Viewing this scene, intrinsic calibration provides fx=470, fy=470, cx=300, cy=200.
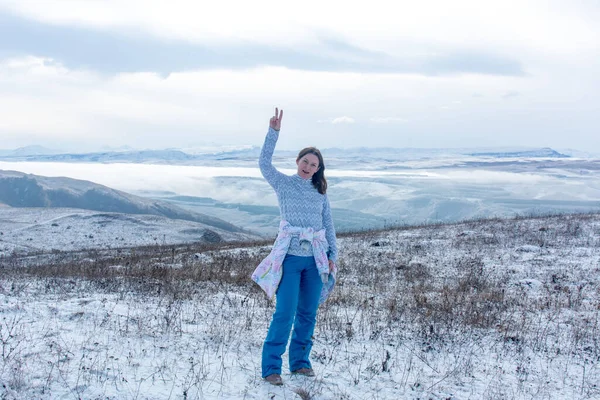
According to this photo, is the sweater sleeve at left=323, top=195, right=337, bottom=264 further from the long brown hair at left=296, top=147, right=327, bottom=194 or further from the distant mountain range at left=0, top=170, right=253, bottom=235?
the distant mountain range at left=0, top=170, right=253, bottom=235

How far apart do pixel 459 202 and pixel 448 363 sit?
93534 millimetres

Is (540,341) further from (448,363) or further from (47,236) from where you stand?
(47,236)

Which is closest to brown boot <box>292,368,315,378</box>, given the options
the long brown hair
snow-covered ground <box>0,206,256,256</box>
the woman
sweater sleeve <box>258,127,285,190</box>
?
the woman

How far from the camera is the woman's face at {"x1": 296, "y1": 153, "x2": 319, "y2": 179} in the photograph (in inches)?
185

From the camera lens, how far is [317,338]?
20.2ft

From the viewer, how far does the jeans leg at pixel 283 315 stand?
4555 millimetres

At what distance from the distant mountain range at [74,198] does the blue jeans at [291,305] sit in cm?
8623

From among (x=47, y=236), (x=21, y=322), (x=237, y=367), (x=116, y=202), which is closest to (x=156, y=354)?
(x=237, y=367)

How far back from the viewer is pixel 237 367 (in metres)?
4.95

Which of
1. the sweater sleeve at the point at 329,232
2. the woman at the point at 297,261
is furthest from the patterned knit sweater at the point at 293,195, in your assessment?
the sweater sleeve at the point at 329,232

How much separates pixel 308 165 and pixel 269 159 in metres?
0.39

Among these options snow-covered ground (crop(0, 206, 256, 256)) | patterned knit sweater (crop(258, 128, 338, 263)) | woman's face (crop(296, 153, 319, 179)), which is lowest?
snow-covered ground (crop(0, 206, 256, 256))

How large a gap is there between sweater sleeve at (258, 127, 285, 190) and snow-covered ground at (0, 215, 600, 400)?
6.64 ft

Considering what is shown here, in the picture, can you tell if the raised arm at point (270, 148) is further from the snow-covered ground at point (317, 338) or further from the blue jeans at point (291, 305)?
the snow-covered ground at point (317, 338)
